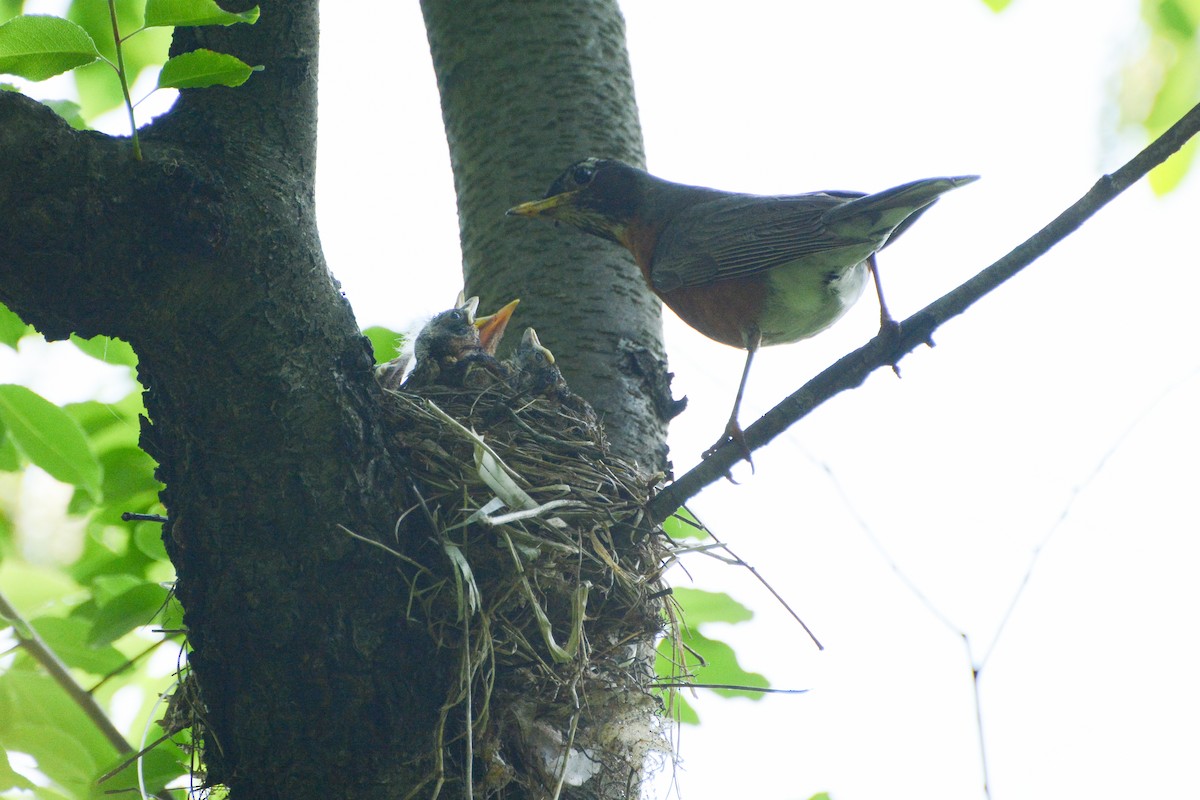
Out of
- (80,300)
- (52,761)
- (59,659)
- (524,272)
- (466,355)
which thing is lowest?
(52,761)

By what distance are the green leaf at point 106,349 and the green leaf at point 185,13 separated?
0.92 metres

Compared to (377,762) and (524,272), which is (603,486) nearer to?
(377,762)

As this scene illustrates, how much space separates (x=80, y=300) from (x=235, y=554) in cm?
53

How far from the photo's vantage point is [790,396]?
6.52 ft

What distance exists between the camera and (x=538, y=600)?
2.10 metres

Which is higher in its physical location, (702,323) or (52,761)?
(702,323)

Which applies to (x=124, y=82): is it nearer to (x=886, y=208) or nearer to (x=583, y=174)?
(x=583, y=174)

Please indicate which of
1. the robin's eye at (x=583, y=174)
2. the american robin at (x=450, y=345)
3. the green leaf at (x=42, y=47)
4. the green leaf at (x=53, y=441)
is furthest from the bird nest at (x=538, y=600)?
the robin's eye at (x=583, y=174)

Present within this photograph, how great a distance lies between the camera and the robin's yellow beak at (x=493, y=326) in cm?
319

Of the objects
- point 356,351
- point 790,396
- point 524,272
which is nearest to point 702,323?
point 524,272

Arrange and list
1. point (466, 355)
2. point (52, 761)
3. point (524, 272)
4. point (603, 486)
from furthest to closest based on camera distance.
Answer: point (524, 272) → point (466, 355) → point (603, 486) → point (52, 761)

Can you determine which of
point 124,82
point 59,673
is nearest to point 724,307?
point 124,82

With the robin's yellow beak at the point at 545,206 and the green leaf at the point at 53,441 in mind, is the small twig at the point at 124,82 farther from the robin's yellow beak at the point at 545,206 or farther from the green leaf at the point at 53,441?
the robin's yellow beak at the point at 545,206

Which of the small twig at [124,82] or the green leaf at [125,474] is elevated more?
the small twig at [124,82]
